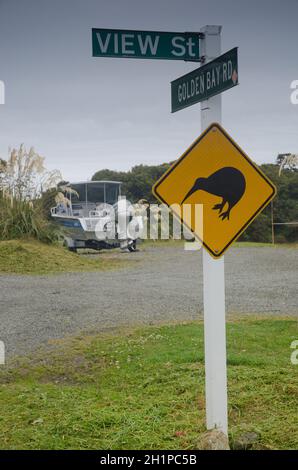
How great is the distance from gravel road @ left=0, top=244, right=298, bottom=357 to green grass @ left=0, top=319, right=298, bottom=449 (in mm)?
1019

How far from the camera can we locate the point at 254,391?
462 centimetres

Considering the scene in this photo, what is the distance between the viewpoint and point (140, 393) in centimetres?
475

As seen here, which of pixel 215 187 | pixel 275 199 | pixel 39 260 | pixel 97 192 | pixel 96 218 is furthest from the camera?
pixel 275 199

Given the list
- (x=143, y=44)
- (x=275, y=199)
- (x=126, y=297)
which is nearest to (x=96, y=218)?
(x=126, y=297)

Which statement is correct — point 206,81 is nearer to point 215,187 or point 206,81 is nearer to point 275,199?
point 215,187

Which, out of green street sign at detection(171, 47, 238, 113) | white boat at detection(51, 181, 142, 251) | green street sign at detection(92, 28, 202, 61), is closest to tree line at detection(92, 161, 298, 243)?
white boat at detection(51, 181, 142, 251)

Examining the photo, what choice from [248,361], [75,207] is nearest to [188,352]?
[248,361]

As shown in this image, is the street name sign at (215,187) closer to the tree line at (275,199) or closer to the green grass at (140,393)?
the green grass at (140,393)

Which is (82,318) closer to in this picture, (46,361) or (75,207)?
(46,361)

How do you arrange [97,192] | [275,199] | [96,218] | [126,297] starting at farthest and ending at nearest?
[275,199], [97,192], [96,218], [126,297]

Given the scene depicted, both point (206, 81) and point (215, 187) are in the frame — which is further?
point (206, 81)

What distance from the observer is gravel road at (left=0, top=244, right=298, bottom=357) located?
306 inches

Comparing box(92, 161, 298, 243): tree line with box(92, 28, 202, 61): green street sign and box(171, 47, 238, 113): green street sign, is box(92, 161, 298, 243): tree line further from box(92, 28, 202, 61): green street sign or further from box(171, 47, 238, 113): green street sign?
box(92, 28, 202, 61): green street sign

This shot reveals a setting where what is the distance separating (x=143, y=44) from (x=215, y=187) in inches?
43.4
